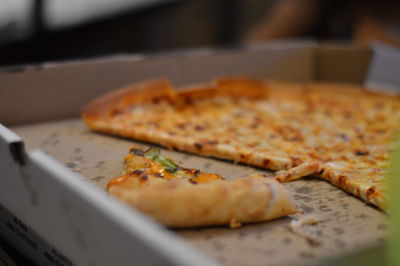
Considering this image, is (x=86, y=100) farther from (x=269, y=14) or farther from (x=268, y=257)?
(x=269, y=14)

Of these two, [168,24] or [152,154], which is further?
[168,24]

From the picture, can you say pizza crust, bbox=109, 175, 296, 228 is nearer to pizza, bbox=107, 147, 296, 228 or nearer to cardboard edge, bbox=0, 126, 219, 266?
pizza, bbox=107, 147, 296, 228

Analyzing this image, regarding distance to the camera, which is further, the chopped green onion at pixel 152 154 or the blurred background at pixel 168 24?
the blurred background at pixel 168 24

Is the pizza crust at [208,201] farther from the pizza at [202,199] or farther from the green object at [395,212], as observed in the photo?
the green object at [395,212]

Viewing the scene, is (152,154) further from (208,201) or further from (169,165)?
(208,201)

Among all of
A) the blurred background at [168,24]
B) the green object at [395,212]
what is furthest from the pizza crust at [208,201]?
the blurred background at [168,24]

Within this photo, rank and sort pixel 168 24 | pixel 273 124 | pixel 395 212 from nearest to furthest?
pixel 395 212, pixel 273 124, pixel 168 24

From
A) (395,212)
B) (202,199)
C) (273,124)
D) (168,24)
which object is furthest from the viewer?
(168,24)

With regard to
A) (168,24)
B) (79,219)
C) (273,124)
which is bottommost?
(273,124)

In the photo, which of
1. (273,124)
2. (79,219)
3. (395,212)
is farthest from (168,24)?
(395,212)
